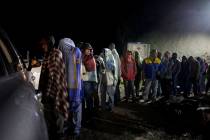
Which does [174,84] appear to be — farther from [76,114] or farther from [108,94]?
[76,114]

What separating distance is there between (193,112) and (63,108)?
3.14 m

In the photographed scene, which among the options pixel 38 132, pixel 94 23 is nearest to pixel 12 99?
pixel 38 132

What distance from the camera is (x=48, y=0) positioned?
25812 millimetres

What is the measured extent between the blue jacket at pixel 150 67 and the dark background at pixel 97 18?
324 inches

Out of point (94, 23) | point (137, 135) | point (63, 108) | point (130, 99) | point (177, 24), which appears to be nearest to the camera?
point (63, 108)

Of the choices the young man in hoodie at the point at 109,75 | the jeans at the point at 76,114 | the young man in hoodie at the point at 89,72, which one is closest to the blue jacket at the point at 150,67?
the young man in hoodie at the point at 109,75

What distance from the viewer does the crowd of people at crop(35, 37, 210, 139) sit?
19.5 feet

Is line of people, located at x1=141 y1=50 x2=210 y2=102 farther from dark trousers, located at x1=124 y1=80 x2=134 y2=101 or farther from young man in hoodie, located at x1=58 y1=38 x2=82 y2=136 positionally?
young man in hoodie, located at x1=58 y1=38 x2=82 y2=136

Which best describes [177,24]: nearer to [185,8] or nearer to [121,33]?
[185,8]

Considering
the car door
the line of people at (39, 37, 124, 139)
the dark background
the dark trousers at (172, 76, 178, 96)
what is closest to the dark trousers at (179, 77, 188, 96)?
the dark trousers at (172, 76, 178, 96)

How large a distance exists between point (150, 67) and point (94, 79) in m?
3.51

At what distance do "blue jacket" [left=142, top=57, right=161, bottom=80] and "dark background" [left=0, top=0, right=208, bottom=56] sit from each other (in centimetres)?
822

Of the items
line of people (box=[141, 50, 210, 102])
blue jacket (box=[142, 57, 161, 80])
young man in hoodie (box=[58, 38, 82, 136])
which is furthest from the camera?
line of people (box=[141, 50, 210, 102])

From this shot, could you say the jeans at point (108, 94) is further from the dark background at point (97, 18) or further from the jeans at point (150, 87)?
the dark background at point (97, 18)
